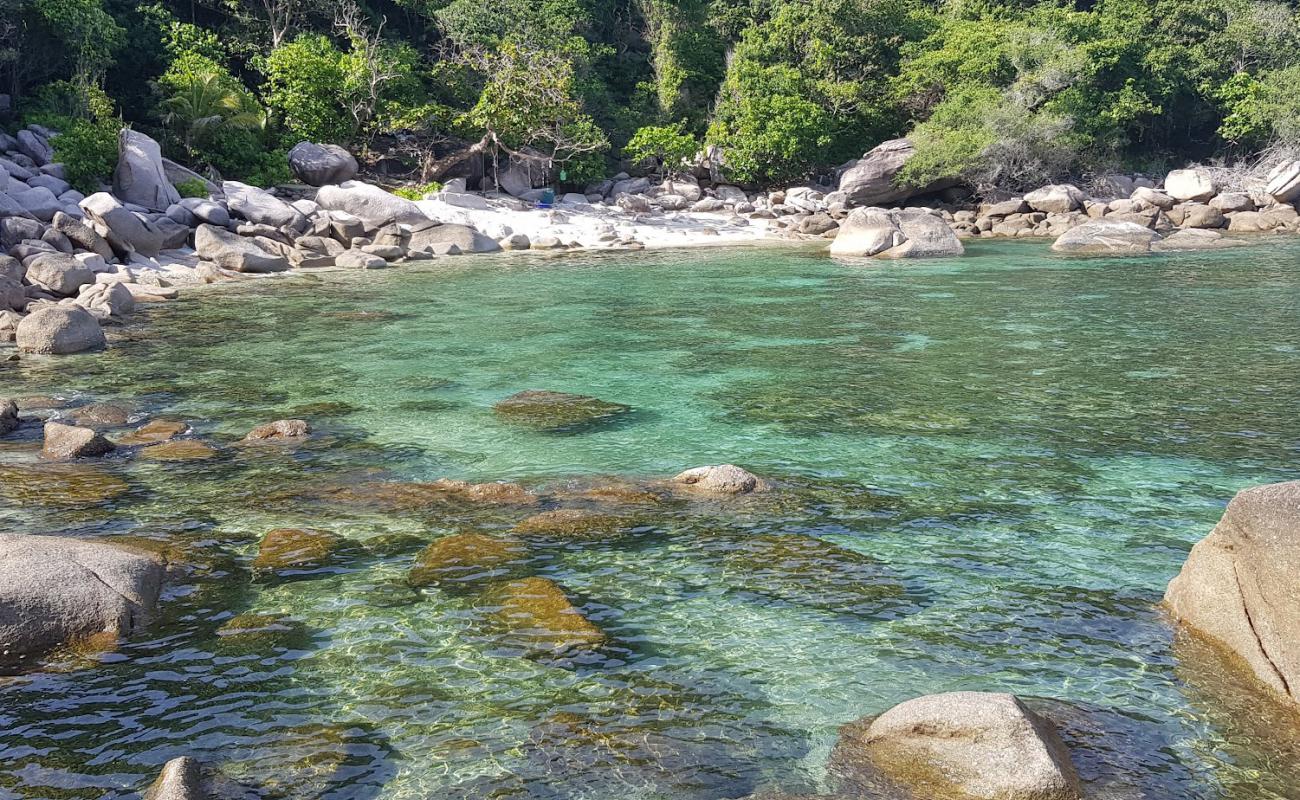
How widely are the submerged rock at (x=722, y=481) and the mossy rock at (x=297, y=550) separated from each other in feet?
10.1

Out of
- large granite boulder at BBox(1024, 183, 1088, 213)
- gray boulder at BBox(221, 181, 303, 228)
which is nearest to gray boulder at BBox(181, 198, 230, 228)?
gray boulder at BBox(221, 181, 303, 228)

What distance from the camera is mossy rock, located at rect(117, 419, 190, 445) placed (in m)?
10.7

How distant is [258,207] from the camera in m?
28.3

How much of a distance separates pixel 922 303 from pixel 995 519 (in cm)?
1339

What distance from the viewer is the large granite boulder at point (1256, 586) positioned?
18.2 feet

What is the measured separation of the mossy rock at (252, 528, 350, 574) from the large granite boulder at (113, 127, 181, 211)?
861 inches

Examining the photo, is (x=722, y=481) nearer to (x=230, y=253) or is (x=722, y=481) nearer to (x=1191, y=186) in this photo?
(x=230, y=253)

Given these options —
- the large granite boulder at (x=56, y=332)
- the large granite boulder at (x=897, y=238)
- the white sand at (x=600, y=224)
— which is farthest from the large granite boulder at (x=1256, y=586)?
the white sand at (x=600, y=224)

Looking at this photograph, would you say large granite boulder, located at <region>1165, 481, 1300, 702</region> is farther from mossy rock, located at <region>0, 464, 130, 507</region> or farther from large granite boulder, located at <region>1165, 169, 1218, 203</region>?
large granite boulder, located at <region>1165, 169, 1218, 203</region>

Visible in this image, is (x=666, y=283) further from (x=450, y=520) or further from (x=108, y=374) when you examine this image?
(x=450, y=520)

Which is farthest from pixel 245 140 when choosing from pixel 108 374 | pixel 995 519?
pixel 995 519

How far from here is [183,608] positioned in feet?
21.9

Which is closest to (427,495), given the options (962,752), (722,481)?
(722,481)

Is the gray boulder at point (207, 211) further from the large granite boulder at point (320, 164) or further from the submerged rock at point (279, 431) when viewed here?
the submerged rock at point (279, 431)
